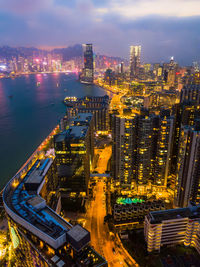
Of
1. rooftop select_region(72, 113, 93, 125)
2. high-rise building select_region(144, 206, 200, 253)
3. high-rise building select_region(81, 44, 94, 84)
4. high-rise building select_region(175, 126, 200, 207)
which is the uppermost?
high-rise building select_region(81, 44, 94, 84)

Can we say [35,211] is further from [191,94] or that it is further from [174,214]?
[191,94]

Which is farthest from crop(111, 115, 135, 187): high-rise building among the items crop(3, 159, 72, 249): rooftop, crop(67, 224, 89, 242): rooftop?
crop(67, 224, 89, 242): rooftop

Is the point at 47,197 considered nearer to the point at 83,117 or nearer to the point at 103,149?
the point at 83,117

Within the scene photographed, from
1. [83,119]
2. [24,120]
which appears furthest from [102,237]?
[24,120]

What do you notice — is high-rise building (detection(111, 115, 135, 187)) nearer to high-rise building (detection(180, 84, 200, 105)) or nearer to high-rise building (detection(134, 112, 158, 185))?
high-rise building (detection(134, 112, 158, 185))

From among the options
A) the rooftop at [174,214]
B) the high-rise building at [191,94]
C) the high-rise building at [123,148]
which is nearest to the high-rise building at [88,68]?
the high-rise building at [191,94]

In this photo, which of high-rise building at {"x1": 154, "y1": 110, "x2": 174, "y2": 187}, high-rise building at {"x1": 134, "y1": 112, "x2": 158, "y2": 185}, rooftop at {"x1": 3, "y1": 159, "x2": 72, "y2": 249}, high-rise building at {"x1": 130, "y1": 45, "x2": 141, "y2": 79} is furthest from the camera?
high-rise building at {"x1": 130, "y1": 45, "x2": 141, "y2": 79}

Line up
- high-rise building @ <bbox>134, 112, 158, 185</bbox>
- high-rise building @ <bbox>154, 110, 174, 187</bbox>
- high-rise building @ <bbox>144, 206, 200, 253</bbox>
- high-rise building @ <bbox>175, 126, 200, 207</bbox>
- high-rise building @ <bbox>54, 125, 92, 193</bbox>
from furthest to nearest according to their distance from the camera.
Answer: high-rise building @ <bbox>134, 112, 158, 185</bbox>, high-rise building @ <bbox>154, 110, 174, 187</bbox>, high-rise building @ <bbox>54, 125, 92, 193</bbox>, high-rise building @ <bbox>175, 126, 200, 207</bbox>, high-rise building @ <bbox>144, 206, 200, 253</bbox>

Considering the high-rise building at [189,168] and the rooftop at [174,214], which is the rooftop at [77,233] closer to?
the rooftop at [174,214]
